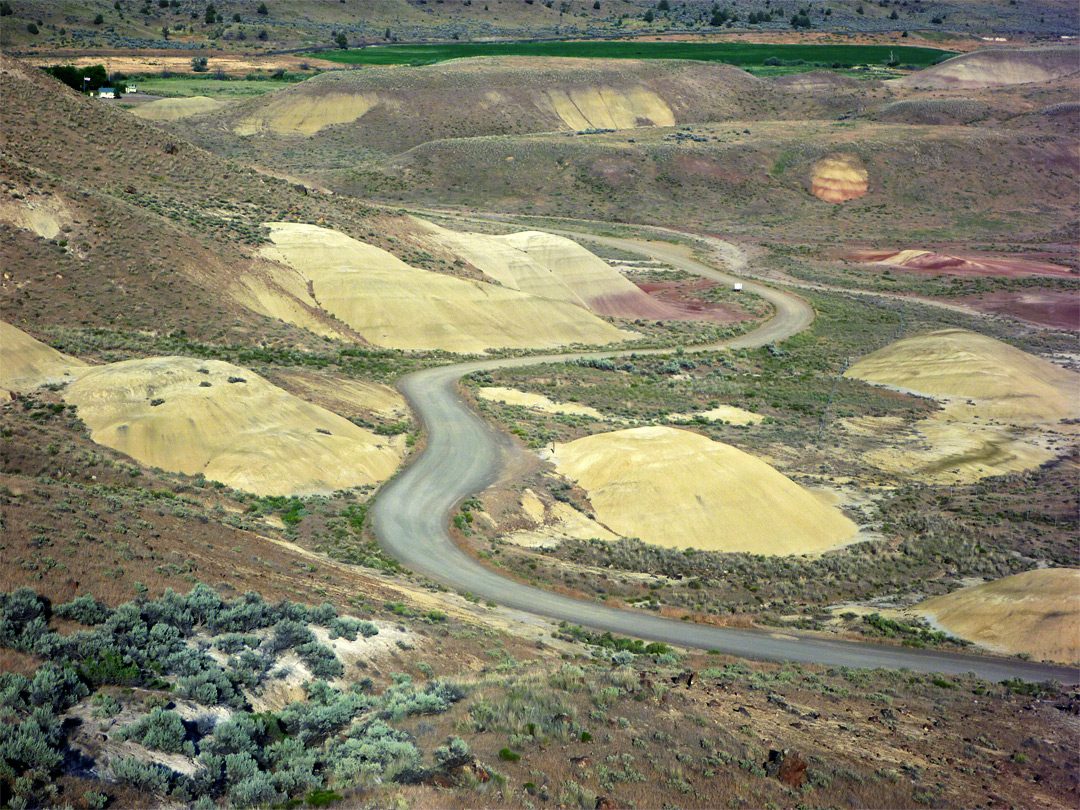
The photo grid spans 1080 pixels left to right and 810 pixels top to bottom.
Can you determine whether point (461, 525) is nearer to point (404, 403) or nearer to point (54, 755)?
point (404, 403)

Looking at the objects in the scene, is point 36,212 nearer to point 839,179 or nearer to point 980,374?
point 980,374

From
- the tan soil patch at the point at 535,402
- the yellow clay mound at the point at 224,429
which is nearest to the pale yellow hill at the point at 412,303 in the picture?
the tan soil patch at the point at 535,402

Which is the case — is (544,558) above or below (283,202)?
below

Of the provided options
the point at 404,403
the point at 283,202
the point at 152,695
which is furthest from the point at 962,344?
the point at 152,695

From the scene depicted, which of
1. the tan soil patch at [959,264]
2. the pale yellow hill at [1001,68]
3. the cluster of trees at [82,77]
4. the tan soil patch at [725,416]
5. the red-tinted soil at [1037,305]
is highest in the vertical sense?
the pale yellow hill at [1001,68]

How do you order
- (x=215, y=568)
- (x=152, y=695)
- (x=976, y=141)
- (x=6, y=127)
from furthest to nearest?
(x=976, y=141), (x=6, y=127), (x=215, y=568), (x=152, y=695)

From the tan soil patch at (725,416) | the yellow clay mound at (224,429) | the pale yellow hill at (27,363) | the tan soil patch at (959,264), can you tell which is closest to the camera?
the yellow clay mound at (224,429)

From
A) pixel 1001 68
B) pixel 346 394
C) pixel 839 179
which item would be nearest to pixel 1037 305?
pixel 839 179

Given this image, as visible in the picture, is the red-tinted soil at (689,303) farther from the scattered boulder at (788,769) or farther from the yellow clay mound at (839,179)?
the scattered boulder at (788,769)
